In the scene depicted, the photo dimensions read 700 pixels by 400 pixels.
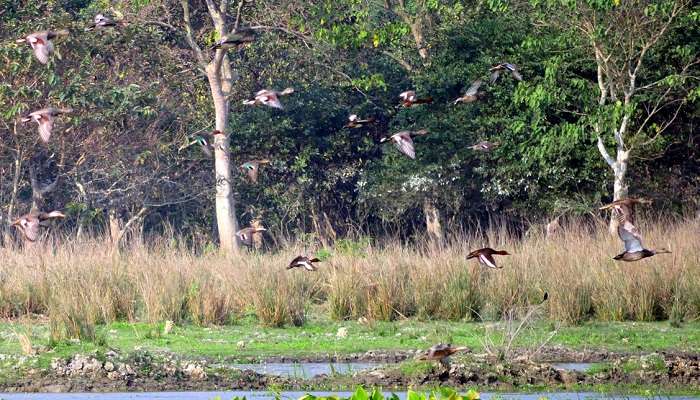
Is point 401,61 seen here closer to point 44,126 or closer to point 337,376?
point 44,126

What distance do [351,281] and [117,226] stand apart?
11158 millimetres

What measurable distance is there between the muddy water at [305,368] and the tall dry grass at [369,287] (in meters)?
2.28

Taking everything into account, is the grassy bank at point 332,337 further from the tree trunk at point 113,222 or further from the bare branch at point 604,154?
the tree trunk at point 113,222

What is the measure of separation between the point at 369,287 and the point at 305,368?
10.6 feet

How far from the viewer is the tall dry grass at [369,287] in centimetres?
1448

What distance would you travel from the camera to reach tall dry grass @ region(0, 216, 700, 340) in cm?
1448

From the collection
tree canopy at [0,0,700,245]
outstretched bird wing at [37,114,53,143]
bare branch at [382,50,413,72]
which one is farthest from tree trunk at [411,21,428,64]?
outstretched bird wing at [37,114,53,143]

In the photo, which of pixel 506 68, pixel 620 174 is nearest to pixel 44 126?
pixel 506 68

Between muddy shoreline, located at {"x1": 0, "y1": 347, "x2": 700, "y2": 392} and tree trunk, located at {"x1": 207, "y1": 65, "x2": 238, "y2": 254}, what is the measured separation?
13691mm

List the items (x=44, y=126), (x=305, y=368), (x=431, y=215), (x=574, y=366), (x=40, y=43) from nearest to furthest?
(x=305, y=368)
(x=574, y=366)
(x=44, y=126)
(x=40, y=43)
(x=431, y=215)

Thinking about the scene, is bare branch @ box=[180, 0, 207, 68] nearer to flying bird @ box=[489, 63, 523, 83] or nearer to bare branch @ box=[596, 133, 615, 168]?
bare branch @ box=[596, 133, 615, 168]

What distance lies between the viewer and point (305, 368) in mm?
11797

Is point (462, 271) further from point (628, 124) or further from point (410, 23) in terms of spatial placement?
point (410, 23)

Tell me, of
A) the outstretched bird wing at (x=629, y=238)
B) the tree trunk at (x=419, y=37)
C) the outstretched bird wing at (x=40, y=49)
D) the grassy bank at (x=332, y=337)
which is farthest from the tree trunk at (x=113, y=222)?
the outstretched bird wing at (x=629, y=238)
